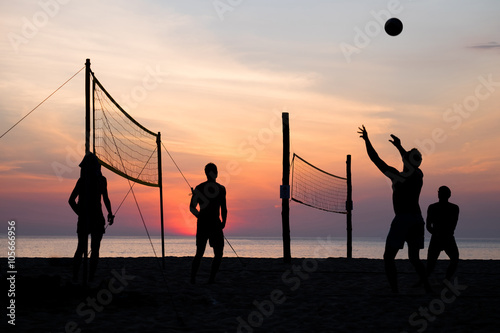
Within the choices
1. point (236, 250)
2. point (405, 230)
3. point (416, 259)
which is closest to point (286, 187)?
point (416, 259)

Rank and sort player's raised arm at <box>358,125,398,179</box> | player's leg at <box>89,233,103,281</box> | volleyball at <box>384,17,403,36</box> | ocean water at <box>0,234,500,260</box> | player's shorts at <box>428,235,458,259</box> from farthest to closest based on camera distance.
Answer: ocean water at <box>0,234,500,260</box>
volleyball at <box>384,17,403,36</box>
player's leg at <box>89,233,103,281</box>
player's shorts at <box>428,235,458,259</box>
player's raised arm at <box>358,125,398,179</box>

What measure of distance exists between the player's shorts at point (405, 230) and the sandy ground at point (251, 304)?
0.70 meters

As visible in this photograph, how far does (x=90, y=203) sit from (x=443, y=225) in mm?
5107

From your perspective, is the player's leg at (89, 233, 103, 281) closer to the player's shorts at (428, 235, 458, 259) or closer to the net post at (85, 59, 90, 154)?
the net post at (85, 59, 90, 154)

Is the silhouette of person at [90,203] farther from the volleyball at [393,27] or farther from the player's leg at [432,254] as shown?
the volleyball at [393,27]

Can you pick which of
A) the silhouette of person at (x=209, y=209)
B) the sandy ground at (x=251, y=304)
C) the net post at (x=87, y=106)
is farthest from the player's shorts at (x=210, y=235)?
the net post at (x=87, y=106)

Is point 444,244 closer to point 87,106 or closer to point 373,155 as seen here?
point 373,155

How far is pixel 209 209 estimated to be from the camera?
9.35 metres

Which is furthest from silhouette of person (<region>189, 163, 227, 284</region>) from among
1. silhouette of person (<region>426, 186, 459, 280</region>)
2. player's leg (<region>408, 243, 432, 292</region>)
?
silhouette of person (<region>426, 186, 459, 280</region>)

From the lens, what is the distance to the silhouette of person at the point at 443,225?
9.24m

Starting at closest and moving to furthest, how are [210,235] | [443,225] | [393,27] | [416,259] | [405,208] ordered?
[405,208], [416,259], [443,225], [210,235], [393,27]

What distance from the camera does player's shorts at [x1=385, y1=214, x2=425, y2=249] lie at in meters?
8.12

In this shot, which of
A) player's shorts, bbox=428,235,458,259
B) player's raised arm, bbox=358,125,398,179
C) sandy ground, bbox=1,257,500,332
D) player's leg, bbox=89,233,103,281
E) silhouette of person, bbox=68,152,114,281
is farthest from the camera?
player's leg, bbox=89,233,103,281

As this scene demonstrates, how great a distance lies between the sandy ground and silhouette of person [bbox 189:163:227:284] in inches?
27.0
